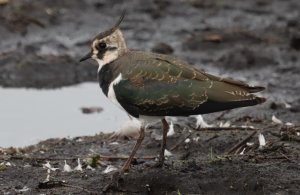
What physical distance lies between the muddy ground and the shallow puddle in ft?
1.28

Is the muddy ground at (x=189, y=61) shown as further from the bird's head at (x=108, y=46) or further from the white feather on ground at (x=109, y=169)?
the bird's head at (x=108, y=46)

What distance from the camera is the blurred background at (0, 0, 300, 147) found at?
10.3 metres

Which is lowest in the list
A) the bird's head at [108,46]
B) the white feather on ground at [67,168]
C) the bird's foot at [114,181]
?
the white feather on ground at [67,168]

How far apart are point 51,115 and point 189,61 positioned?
2591 millimetres

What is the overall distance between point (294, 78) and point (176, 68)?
484 cm

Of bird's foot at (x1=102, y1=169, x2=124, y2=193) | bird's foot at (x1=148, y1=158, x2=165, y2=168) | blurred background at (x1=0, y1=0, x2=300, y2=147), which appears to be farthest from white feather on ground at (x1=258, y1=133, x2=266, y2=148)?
blurred background at (x1=0, y1=0, x2=300, y2=147)

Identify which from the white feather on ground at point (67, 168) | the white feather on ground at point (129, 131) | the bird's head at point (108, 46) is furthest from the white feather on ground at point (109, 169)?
the white feather on ground at point (129, 131)

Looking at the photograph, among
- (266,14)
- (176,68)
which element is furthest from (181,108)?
(266,14)

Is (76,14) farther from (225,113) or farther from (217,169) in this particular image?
(217,169)

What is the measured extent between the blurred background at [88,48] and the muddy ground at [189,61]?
0.06 ft

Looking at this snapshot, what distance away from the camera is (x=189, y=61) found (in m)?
12.3

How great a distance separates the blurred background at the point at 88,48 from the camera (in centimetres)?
1033

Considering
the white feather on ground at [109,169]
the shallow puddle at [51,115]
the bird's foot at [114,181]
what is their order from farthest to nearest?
1. the shallow puddle at [51,115]
2. the white feather on ground at [109,169]
3. the bird's foot at [114,181]

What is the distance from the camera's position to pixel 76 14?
14047mm
